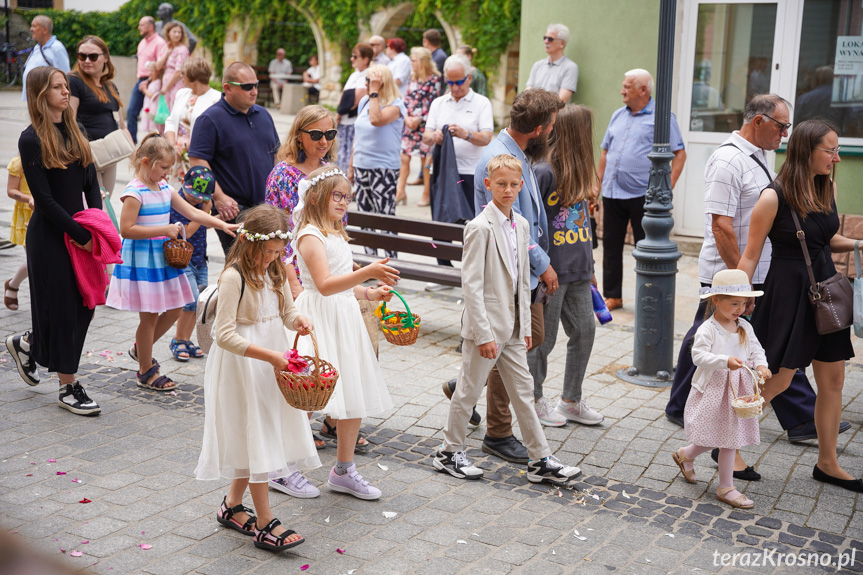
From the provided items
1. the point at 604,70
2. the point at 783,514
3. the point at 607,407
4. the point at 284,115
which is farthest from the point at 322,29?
the point at 783,514

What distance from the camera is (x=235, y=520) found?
4074 millimetres

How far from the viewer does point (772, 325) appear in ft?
15.7

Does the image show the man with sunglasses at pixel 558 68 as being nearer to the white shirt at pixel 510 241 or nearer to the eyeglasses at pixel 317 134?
the eyeglasses at pixel 317 134

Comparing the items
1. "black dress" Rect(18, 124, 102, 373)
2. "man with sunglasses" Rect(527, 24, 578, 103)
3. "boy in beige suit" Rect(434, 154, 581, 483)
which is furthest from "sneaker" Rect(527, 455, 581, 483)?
"man with sunglasses" Rect(527, 24, 578, 103)

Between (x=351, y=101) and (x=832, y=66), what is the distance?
5.62 metres

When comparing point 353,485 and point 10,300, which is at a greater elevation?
point 10,300

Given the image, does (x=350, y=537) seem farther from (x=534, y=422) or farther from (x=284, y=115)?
(x=284, y=115)

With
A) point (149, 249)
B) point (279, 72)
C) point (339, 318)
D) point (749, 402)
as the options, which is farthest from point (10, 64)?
point (749, 402)

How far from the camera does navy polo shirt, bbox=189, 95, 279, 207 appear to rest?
6066mm

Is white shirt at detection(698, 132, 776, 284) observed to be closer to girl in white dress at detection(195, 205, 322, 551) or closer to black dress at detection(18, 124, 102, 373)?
girl in white dress at detection(195, 205, 322, 551)

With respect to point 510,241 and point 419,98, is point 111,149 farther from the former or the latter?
point 419,98

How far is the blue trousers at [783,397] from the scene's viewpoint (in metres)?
5.28

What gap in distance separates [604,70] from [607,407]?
5.84 meters

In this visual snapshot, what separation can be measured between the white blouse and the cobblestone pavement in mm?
653
